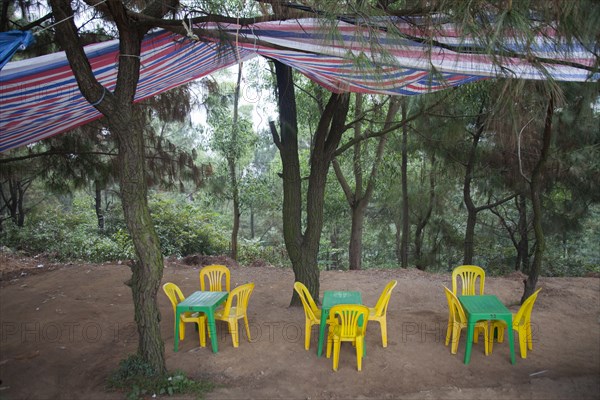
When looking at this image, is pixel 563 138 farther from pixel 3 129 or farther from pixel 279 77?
pixel 3 129

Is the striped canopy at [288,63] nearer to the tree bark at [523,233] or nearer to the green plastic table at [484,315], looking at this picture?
the green plastic table at [484,315]

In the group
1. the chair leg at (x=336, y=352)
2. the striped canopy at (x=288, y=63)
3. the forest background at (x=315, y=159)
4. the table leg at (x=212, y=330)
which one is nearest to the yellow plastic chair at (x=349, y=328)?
the chair leg at (x=336, y=352)

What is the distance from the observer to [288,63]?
402 centimetres

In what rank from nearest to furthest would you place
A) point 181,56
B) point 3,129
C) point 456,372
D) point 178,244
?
point 456,372
point 181,56
point 3,129
point 178,244

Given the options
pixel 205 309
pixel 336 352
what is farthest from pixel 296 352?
pixel 205 309

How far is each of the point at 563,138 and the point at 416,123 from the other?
2354 mm

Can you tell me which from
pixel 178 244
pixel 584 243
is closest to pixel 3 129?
pixel 178 244

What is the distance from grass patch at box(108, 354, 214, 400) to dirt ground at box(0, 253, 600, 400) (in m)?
0.09

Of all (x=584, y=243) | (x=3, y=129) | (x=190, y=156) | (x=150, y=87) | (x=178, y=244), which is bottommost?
(x=584, y=243)

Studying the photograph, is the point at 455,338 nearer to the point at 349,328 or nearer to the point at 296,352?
the point at 349,328

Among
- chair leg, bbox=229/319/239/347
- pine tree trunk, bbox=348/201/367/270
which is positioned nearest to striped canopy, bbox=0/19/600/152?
chair leg, bbox=229/319/239/347

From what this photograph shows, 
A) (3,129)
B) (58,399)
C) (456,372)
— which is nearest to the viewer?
(58,399)

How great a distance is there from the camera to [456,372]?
3.58m

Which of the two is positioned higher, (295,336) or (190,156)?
(190,156)
